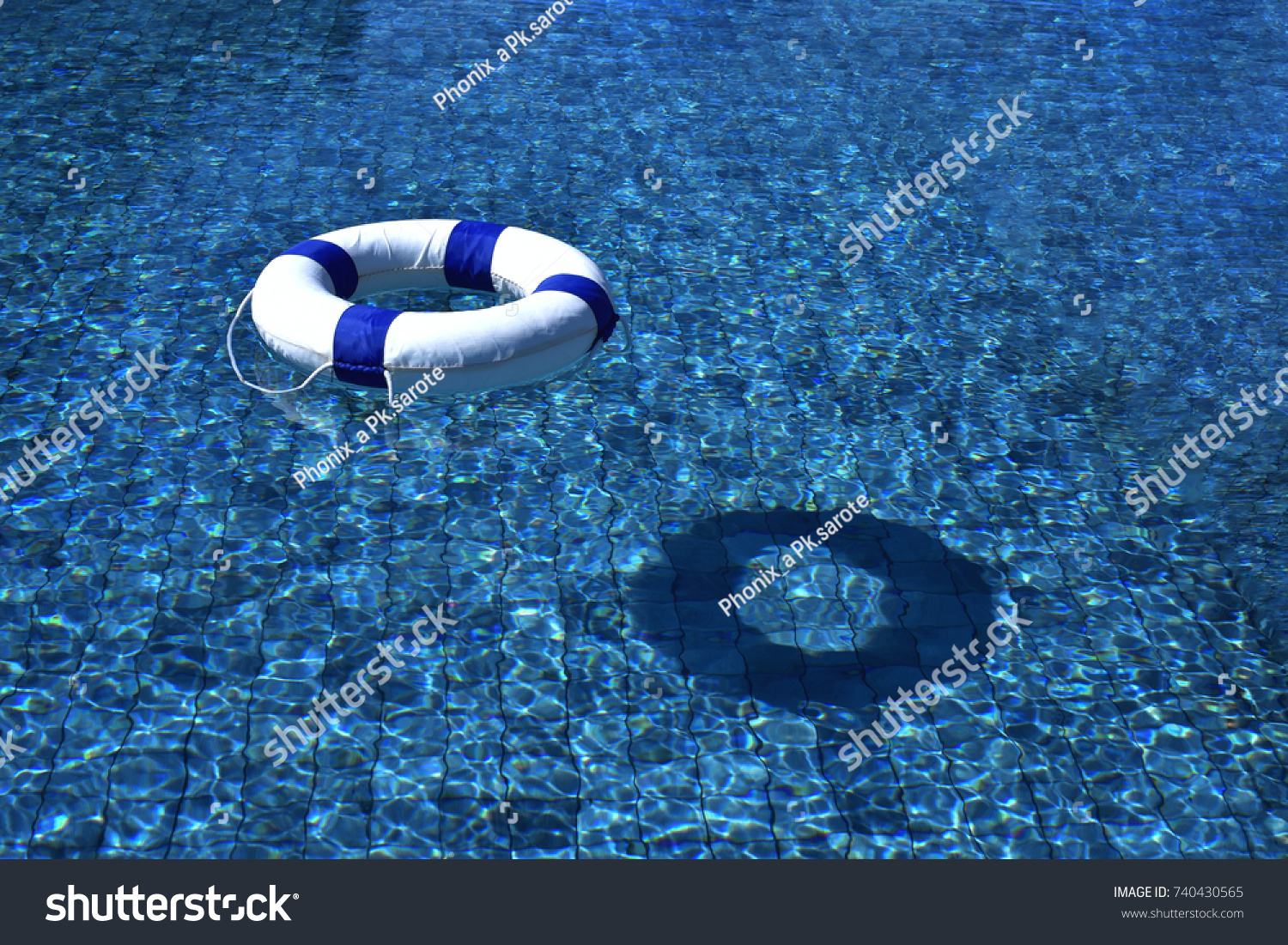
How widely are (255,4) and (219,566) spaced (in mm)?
7396

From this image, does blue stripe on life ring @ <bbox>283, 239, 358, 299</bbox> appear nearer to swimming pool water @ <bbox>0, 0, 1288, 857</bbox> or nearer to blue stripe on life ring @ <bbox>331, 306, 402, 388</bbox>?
swimming pool water @ <bbox>0, 0, 1288, 857</bbox>

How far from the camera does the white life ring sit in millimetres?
5039

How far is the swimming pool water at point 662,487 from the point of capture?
429 cm

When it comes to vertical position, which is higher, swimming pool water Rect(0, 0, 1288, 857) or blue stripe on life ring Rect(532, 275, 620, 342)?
blue stripe on life ring Rect(532, 275, 620, 342)

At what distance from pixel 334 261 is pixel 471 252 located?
66 cm

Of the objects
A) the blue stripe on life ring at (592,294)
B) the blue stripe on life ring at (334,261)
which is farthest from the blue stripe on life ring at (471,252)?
the blue stripe on life ring at (592,294)

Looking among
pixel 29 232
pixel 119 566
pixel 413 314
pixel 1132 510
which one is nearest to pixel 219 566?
pixel 119 566

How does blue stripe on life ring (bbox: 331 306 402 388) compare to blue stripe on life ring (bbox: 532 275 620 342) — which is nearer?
blue stripe on life ring (bbox: 331 306 402 388)

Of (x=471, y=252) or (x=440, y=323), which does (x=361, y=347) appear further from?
(x=471, y=252)

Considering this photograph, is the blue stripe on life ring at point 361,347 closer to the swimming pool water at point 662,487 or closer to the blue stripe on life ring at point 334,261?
the swimming pool water at point 662,487

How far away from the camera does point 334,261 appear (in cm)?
A: 596

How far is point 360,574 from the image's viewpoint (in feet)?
16.8

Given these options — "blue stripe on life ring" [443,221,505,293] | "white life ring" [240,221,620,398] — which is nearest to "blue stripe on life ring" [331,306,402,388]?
"white life ring" [240,221,620,398]

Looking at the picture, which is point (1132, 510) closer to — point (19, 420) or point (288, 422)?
point (288, 422)
